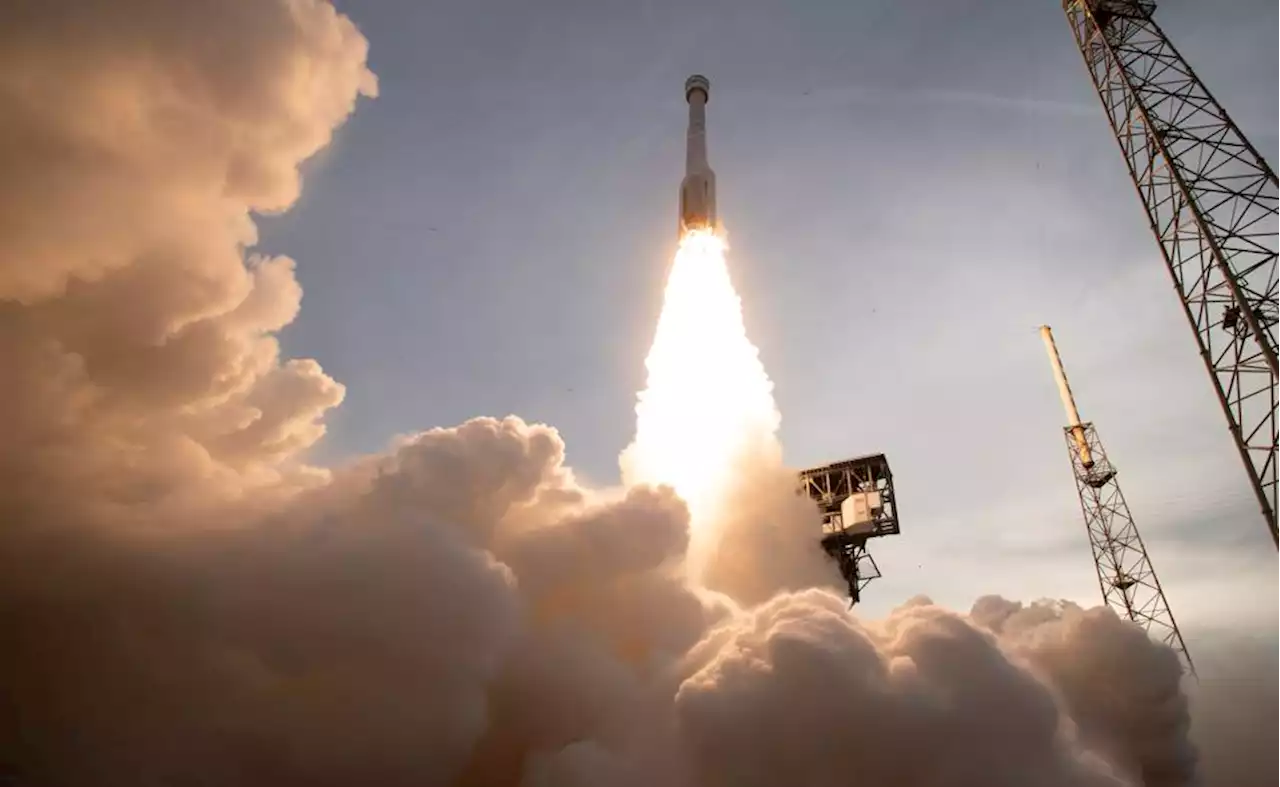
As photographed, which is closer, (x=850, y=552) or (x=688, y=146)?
(x=688, y=146)

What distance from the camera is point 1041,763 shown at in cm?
2133

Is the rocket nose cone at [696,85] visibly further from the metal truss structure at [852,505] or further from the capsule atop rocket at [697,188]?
the metal truss structure at [852,505]

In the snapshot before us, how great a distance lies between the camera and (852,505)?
137 feet

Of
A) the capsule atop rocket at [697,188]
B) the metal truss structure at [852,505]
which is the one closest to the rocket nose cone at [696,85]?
the capsule atop rocket at [697,188]

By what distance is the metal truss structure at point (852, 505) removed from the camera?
4134 cm

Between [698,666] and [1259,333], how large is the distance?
69.1 feet

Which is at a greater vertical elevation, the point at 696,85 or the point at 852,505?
the point at 696,85

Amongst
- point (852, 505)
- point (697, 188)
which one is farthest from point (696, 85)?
point (852, 505)

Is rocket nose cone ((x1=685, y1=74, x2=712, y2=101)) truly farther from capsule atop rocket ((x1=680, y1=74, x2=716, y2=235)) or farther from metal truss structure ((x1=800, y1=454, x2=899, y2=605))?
metal truss structure ((x1=800, y1=454, x2=899, y2=605))

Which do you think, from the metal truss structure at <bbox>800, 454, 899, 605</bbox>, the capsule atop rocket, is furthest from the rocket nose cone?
the metal truss structure at <bbox>800, 454, 899, 605</bbox>

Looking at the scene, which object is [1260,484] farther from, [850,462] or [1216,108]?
[850,462]

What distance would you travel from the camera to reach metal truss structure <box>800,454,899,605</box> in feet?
136

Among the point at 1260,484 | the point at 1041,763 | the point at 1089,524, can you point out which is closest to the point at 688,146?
the point at 1260,484

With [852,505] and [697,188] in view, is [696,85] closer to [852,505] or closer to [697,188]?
[697,188]
